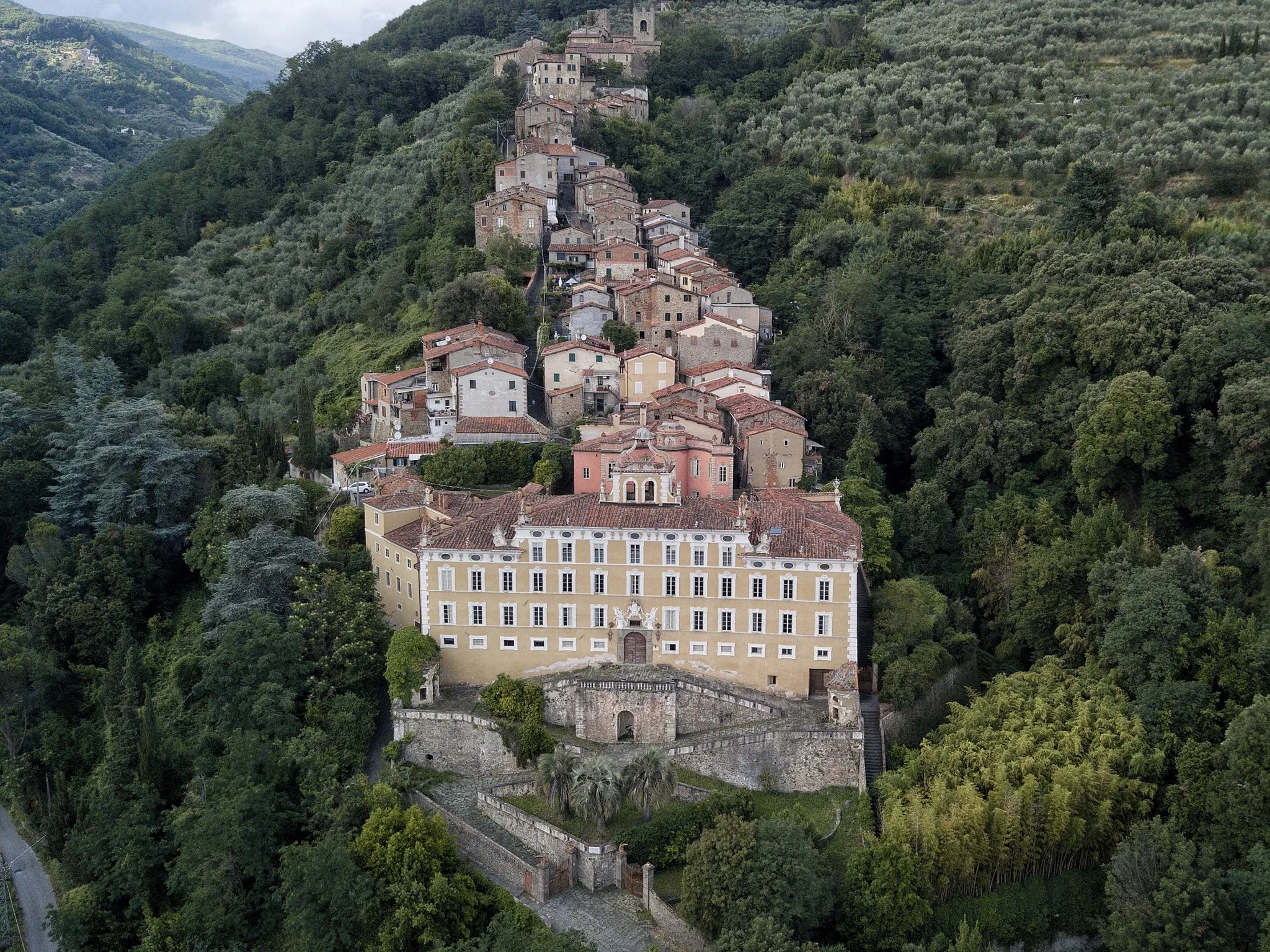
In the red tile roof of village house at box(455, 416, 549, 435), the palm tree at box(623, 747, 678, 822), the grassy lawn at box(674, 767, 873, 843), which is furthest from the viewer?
the red tile roof of village house at box(455, 416, 549, 435)

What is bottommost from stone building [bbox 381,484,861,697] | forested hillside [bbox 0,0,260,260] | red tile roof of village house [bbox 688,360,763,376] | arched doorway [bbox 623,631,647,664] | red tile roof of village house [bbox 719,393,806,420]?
arched doorway [bbox 623,631,647,664]

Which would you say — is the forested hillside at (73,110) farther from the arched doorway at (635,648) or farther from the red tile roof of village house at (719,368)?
the arched doorway at (635,648)

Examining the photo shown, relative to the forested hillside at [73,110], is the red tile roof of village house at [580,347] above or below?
below

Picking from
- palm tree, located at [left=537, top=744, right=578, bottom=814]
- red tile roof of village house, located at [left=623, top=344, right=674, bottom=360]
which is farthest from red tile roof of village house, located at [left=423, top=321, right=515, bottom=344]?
palm tree, located at [left=537, top=744, right=578, bottom=814]

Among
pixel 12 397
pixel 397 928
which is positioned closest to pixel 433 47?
pixel 12 397

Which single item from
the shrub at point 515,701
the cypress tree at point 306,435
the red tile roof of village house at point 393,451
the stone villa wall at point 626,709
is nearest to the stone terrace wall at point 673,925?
the stone villa wall at point 626,709

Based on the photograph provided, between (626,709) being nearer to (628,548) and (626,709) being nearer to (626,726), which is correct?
(626,726)

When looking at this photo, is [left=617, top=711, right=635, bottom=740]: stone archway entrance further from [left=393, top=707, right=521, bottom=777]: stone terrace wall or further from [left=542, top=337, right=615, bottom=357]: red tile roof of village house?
[left=542, top=337, right=615, bottom=357]: red tile roof of village house
